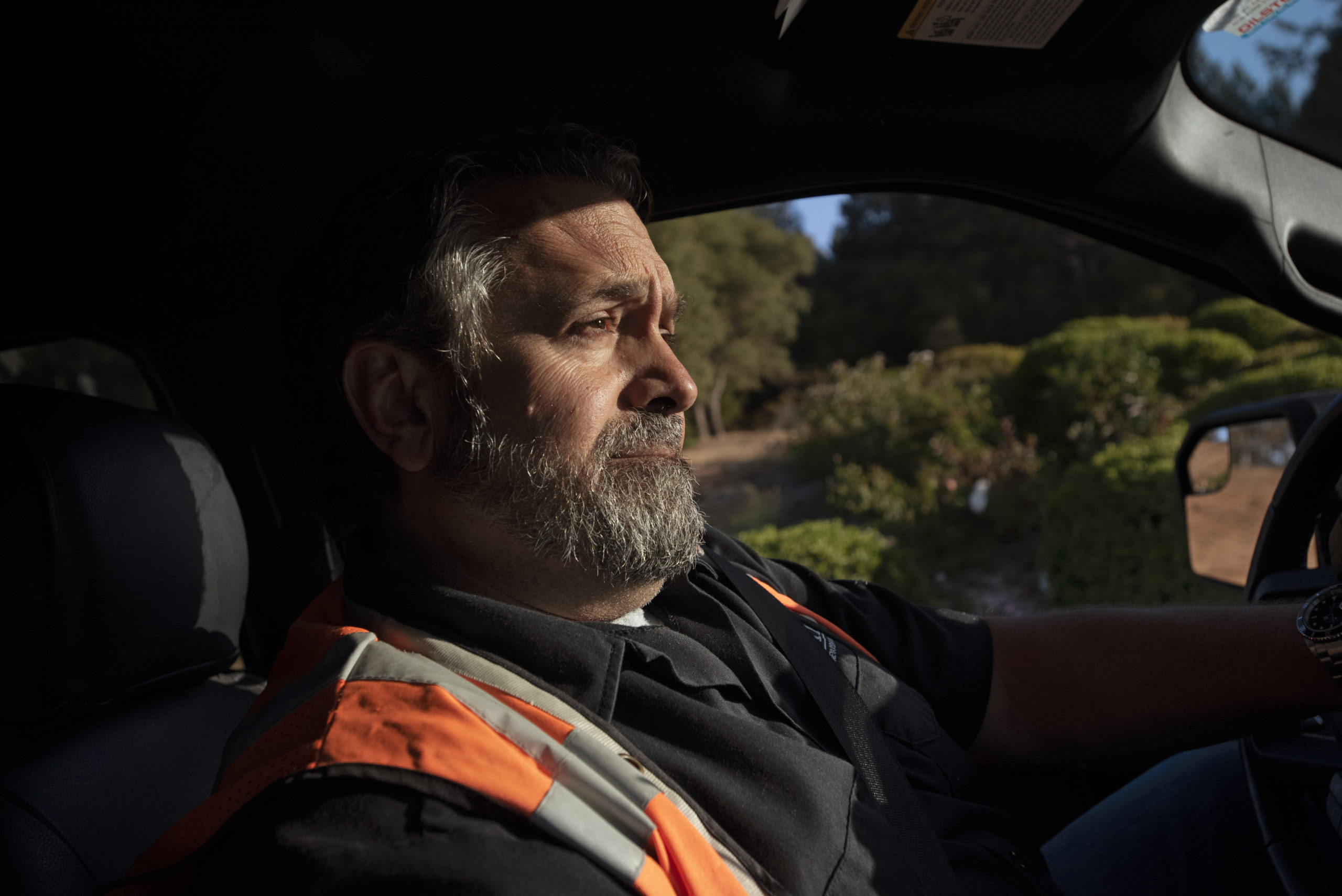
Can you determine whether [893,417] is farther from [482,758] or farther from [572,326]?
[482,758]

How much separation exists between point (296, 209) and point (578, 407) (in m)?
0.85

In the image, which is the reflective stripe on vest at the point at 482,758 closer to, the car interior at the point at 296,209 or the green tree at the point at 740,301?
the car interior at the point at 296,209

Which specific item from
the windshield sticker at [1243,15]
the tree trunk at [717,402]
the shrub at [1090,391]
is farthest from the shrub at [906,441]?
the windshield sticker at [1243,15]

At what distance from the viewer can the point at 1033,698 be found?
1876 mm

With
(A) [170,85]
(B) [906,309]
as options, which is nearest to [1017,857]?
(A) [170,85]

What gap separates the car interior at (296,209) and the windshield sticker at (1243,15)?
0.04m

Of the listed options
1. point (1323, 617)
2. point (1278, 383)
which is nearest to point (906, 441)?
point (1278, 383)

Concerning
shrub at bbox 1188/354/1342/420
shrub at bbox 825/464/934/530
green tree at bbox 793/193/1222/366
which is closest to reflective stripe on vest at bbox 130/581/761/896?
shrub at bbox 1188/354/1342/420

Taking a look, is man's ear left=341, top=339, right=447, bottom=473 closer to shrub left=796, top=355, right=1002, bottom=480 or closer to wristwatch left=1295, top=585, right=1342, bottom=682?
wristwatch left=1295, top=585, right=1342, bottom=682

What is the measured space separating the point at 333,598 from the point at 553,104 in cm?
106

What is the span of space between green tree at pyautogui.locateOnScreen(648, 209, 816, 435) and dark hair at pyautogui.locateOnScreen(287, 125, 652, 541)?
37.2ft

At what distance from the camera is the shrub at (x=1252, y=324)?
10.6 metres

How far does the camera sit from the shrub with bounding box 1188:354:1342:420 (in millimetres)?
5527

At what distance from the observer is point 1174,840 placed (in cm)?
175
